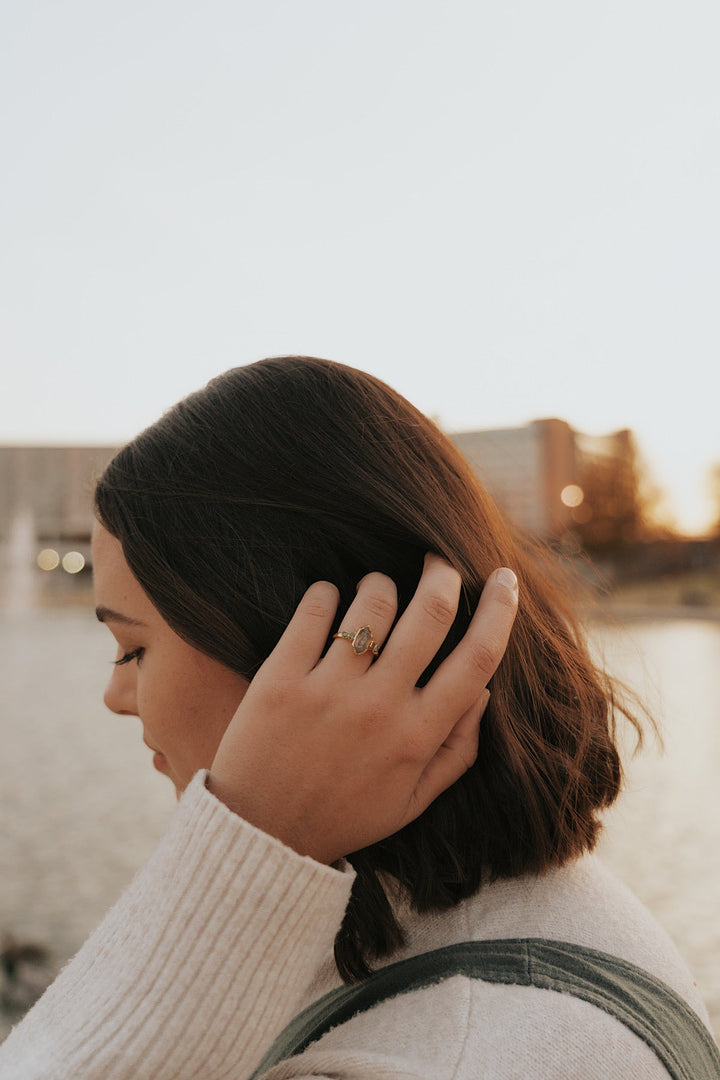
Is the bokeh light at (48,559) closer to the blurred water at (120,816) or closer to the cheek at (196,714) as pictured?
the blurred water at (120,816)

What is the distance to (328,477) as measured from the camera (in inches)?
52.6

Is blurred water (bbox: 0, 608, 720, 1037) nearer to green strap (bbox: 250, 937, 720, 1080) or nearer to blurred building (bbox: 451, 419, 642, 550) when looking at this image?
green strap (bbox: 250, 937, 720, 1080)

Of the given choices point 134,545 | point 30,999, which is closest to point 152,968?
point 134,545

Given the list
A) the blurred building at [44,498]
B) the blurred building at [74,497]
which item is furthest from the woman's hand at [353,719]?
the blurred building at [44,498]

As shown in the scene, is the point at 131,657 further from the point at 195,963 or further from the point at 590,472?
the point at 590,472

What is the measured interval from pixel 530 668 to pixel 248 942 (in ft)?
1.95

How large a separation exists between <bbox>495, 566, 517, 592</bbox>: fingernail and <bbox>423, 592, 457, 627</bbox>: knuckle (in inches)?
3.9

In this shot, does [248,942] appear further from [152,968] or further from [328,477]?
[328,477]

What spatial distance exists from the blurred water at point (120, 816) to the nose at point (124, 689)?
87 centimetres

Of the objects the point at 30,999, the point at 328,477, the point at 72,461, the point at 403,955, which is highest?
the point at 328,477

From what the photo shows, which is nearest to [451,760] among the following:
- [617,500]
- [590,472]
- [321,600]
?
[321,600]

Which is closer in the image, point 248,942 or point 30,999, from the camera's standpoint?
point 248,942

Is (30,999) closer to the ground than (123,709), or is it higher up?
closer to the ground

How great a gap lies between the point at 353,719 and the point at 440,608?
0.58 feet
